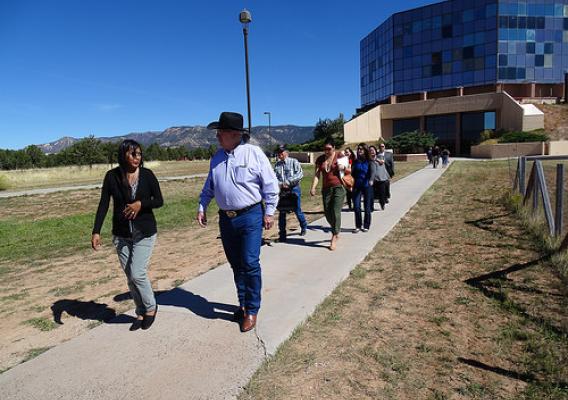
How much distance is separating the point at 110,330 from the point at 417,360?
2.74m

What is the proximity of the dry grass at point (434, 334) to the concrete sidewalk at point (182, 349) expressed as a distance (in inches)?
8.5

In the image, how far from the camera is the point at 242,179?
353 cm

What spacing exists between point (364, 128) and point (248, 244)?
4853 centimetres

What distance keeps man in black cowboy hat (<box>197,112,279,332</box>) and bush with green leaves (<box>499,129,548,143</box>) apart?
121 ft

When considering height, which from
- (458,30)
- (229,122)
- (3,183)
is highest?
(458,30)

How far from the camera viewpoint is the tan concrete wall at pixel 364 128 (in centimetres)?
4744

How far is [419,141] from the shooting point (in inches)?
1558

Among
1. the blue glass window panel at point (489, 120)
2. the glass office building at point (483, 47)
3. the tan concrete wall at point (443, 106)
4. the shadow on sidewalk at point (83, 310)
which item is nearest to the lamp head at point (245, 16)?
the shadow on sidewalk at point (83, 310)

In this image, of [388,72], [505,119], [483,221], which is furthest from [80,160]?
[483,221]

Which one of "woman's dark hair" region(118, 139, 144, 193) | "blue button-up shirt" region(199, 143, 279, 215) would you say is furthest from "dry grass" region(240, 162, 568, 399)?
"woman's dark hair" region(118, 139, 144, 193)

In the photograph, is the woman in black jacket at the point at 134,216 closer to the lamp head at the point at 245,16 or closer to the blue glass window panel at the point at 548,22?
the lamp head at the point at 245,16

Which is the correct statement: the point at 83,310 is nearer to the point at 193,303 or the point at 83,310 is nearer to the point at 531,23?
the point at 193,303

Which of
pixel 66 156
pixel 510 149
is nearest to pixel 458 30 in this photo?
pixel 510 149

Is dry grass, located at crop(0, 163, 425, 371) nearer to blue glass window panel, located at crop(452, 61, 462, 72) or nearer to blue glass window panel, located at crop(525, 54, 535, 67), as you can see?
blue glass window panel, located at crop(452, 61, 462, 72)
